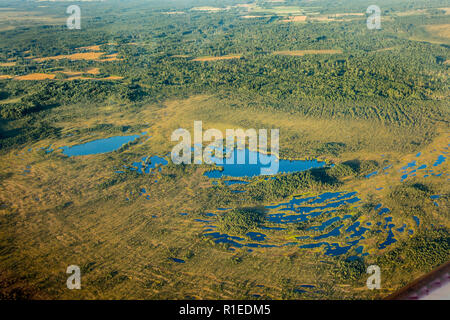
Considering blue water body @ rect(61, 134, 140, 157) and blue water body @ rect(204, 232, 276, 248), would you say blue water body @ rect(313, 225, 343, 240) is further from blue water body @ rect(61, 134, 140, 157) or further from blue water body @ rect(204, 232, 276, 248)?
blue water body @ rect(61, 134, 140, 157)

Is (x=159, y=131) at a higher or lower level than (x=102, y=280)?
higher

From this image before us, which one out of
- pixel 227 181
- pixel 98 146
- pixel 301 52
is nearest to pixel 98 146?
pixel 98 146

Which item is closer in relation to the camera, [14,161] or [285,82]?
[14,161]

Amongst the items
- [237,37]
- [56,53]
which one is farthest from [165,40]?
[56,53]

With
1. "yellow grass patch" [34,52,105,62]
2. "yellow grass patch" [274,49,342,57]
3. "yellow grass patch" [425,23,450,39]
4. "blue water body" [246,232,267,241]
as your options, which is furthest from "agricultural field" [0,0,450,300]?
"yellow grass patch" [425,23,450,39]

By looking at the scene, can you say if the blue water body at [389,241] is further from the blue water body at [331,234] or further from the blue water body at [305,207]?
the blue water body at [305,207]

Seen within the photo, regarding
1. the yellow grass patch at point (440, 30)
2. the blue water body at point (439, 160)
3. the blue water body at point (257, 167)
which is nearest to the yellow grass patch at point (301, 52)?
the yellow grass patch at point (440, 30)

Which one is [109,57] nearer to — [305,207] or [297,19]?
[305,207]
